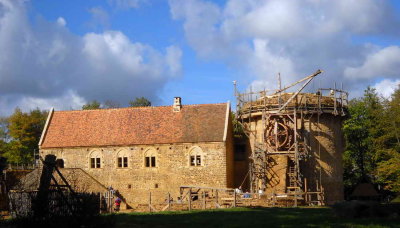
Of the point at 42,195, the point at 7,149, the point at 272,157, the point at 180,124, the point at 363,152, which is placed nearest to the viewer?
the point at 42,195

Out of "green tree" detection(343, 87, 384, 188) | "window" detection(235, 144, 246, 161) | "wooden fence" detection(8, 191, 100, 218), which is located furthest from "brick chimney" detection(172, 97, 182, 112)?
"wooden fence" detection(8, 191, 100, 218)

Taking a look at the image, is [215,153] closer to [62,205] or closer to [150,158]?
[150,158]

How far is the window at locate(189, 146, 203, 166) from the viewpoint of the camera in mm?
46469

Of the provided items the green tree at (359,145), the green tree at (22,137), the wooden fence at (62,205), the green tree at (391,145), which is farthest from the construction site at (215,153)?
the green tree at (22,137)

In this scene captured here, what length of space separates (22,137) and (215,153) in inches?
1638

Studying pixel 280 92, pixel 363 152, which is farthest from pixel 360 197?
pixel 280 92

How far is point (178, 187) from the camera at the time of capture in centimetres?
4634

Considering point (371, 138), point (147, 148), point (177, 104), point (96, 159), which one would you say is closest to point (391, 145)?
point (371, 138)

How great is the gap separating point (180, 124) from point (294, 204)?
46.4 feet

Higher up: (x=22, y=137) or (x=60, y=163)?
(x=22, y=137)

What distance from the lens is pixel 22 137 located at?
3049 inches

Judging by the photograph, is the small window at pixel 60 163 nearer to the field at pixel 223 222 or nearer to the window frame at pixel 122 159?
the window frame at pixel 122 159

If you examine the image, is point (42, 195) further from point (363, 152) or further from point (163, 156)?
point (363, 152)

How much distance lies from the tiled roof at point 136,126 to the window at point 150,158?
2.98 feet
